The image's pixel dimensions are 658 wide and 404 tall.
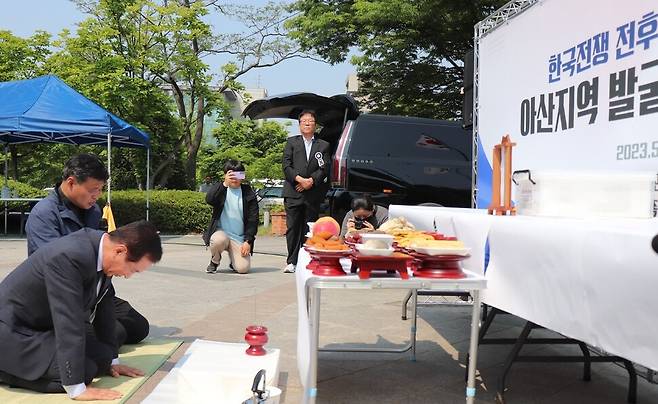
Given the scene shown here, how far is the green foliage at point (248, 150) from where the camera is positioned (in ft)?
62.4

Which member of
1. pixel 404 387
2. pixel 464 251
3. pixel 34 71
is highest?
pixel 34 71

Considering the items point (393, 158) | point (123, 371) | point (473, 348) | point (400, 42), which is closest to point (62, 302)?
point (123, 371)

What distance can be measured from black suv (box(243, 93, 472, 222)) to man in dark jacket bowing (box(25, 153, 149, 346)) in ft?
13.4

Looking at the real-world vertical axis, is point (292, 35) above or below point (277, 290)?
above

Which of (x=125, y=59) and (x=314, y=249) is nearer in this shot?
(x=314, y=249)

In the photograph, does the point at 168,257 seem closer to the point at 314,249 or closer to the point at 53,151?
the point at 314,249

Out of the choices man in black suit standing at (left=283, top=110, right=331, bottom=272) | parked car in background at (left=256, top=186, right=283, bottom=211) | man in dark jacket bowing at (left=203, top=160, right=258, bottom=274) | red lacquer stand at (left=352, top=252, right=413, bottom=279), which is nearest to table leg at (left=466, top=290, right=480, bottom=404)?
red lacquer stand at (left=352, top=252, right=413, bottom=279)

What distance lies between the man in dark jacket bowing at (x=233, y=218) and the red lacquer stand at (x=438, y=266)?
→ 4.98 meters

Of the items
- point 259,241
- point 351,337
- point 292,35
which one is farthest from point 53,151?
point 351,337

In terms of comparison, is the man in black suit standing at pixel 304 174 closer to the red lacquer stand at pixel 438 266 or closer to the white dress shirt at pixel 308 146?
the white dress shirt at pixel 308 146

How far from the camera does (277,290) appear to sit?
6.44m

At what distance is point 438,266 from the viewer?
2621mm

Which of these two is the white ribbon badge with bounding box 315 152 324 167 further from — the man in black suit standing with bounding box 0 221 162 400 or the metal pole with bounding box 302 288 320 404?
the metal pole with bounding box 302 288 320 404

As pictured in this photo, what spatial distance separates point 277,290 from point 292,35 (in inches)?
459
